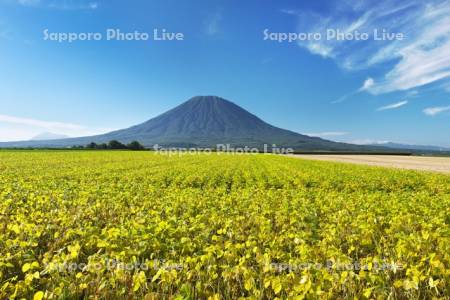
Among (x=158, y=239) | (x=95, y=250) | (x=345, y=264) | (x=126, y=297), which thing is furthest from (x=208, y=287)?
(x=95, y=250)

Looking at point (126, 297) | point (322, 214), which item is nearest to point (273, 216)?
point (322, 214)

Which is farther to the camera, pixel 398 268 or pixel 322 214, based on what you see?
pixel 322 214

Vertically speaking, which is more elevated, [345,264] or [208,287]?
[345,264]

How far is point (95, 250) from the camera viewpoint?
510 cm

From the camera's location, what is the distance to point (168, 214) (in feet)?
23.3

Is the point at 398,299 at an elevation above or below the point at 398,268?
below

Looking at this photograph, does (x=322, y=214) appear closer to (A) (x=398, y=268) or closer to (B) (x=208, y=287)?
(A) (x=398, y=268)

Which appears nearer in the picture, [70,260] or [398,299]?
[398,299]

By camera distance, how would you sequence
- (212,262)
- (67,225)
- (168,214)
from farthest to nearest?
(168,214) < (67,225) < (212,262)

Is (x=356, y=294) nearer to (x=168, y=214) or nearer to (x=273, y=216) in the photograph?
(x=273, y=216)

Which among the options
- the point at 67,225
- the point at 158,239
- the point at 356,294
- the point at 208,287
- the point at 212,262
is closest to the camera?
the point at 356,294

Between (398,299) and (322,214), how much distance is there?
3.88 m

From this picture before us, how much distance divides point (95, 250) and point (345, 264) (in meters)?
4.02

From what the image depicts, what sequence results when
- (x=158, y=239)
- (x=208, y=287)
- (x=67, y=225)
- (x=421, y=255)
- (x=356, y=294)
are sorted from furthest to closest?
(x=67, y=225), (x=158, y=239), (x=421, y=255), (x=208, y=287), (x=356, y=294)
